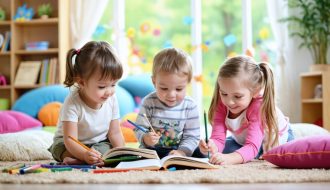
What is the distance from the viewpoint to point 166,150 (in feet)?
7.71

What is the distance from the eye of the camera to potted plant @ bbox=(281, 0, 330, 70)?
181 inches

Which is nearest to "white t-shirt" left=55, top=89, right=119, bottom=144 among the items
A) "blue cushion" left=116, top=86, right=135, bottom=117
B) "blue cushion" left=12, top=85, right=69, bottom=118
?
"blue cushion" left=116, top=86, right=135, bottom=117

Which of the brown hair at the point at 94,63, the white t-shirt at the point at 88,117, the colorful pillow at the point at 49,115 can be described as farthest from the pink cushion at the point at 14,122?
the brown hair at the point at 94,63

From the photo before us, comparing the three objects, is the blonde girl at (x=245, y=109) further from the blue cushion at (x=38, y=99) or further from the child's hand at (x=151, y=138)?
the blue cushion at (x=38, y=99)

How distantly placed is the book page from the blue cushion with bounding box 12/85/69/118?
2525 mm

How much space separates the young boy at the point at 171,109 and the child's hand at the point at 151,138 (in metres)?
0.08

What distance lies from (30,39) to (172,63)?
133 inches

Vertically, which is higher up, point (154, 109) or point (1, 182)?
point (154, 109)

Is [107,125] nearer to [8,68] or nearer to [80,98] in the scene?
[80,98]

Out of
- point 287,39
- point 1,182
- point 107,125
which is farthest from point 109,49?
point 287,39

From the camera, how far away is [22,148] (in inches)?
100

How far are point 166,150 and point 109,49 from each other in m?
0.57

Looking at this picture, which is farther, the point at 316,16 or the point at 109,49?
the point at 316,16

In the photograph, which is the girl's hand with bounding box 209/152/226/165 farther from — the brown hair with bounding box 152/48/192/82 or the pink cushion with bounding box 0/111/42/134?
the pink cushion with bounding box 0/111/42/134
